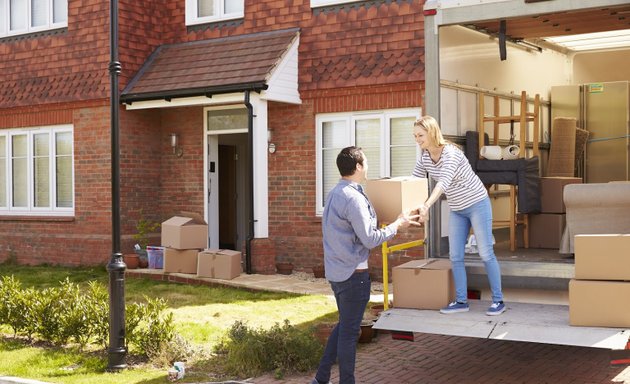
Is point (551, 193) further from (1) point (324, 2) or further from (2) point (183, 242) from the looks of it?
(2) point (183, 242)

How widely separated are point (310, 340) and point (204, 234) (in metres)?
6.31

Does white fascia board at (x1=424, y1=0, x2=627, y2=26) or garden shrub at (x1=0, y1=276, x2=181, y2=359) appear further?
garden shrub at (x1=0, y1=276, x2=181, y2=359)

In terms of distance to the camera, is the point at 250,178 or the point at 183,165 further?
the point at 183,165

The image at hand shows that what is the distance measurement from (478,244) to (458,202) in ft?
1.24

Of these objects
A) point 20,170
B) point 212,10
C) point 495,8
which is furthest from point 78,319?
point 20,170

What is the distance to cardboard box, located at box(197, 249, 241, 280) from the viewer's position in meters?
12.9

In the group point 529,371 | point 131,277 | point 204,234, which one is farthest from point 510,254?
point 131,277

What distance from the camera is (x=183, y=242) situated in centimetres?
1327

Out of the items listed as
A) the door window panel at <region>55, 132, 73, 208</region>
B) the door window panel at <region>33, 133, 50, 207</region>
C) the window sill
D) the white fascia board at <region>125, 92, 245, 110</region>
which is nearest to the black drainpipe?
the white fascia board at <region>125, 92, 245, 110</region>

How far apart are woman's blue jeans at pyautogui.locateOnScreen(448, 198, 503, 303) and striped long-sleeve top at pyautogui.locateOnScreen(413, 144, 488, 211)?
7 centimetres

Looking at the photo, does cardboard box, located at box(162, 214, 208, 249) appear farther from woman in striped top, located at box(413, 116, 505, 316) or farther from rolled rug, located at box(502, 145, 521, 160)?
woman in striped top, located at box(413, 116, 505, 316)

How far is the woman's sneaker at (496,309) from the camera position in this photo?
6578 mm

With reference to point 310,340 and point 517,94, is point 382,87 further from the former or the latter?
point 310,340

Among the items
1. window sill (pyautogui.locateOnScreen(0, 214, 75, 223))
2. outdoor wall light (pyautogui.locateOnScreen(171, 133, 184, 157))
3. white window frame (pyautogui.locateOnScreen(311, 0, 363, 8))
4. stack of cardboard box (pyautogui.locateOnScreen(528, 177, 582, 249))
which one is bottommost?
window sill (pyautogui.locateOnScreen(0, 214, 75, 223))
